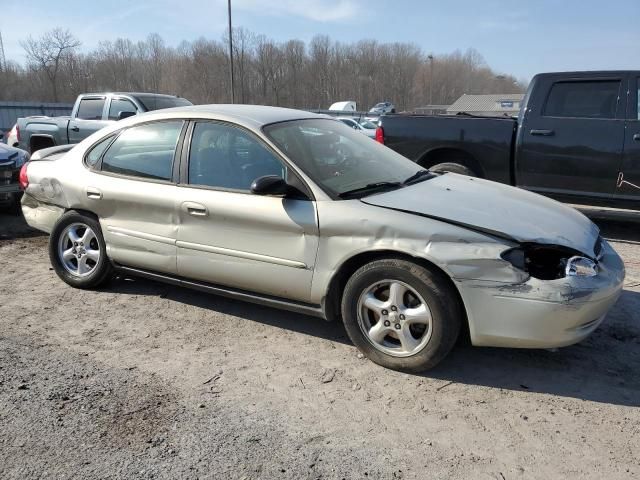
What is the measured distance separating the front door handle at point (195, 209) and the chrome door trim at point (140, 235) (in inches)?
11.3

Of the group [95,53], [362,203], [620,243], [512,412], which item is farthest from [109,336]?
[95,53]

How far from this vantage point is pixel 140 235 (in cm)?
425

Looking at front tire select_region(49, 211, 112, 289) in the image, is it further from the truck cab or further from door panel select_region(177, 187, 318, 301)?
the truck cab

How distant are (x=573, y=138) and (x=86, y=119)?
28.1 ft

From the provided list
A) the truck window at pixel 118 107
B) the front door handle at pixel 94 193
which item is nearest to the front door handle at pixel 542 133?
the front door handle at pixel 94 193

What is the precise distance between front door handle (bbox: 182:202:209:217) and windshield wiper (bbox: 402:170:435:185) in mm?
1469

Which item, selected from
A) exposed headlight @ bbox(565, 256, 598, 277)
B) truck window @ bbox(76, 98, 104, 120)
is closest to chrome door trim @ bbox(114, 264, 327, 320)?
exposed headlight @ bbox(565, 256, 598, 277)

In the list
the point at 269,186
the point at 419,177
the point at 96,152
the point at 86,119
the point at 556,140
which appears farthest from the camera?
the point at 86,119

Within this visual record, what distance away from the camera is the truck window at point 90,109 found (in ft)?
34.2

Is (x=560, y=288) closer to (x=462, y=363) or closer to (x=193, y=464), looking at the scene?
(x=462, y=363)

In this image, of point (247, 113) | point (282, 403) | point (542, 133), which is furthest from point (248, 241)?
point (542, 133)

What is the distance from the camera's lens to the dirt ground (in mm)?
2559

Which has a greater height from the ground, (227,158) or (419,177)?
(227,158)

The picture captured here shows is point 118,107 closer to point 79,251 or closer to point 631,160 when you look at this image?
point 79,251
